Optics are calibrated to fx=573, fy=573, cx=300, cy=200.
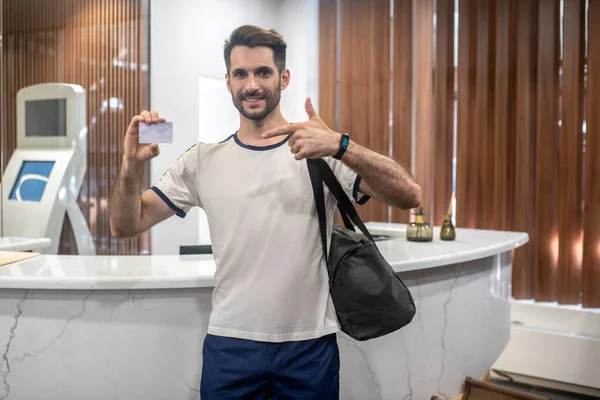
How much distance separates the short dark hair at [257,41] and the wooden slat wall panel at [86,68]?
7.45ft

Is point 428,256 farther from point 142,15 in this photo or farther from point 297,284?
point 142,15

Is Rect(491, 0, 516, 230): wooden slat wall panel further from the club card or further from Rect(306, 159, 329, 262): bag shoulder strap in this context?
the club card

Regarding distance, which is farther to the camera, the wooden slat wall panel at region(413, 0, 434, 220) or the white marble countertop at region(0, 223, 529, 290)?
the wooden slat wall panel at region(413, 0, 434, 220)

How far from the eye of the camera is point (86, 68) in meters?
3.60

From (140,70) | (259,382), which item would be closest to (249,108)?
(259,382)

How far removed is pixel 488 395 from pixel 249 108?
5.57ft

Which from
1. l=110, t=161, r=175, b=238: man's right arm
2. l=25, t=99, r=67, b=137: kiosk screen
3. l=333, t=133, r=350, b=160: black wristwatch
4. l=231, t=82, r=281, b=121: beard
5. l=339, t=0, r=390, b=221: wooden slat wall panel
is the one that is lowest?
l=110, t=161, r=175, b=238: man's right arm

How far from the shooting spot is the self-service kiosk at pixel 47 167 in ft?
10.3

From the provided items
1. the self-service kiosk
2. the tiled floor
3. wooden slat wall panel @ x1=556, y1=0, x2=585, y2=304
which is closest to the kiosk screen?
the self-service kiosk

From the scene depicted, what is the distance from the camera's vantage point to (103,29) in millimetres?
3520

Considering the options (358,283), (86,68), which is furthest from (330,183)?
(86,68)

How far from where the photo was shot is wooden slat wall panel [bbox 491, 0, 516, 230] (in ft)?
10.7

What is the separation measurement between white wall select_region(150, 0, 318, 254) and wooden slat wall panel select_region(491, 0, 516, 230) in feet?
3.68

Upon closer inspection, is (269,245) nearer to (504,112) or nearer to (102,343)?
(102,343)
